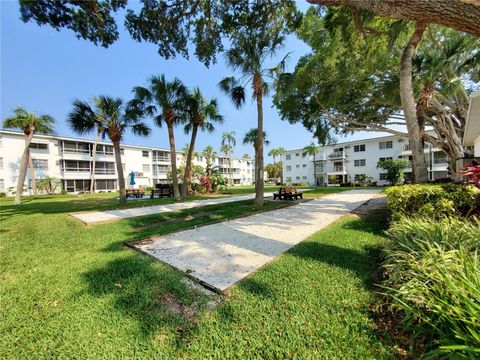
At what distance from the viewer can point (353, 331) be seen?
2.31 m

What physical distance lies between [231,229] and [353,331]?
4.91 m

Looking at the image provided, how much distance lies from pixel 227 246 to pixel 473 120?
39.3 ft

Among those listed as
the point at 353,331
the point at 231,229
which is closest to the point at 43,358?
the point at 353,331

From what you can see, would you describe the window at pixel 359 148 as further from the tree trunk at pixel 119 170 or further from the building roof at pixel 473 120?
the tree trunk at pixel 119 170

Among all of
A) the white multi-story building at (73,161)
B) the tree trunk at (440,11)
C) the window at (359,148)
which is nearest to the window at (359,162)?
the window at (359,148)

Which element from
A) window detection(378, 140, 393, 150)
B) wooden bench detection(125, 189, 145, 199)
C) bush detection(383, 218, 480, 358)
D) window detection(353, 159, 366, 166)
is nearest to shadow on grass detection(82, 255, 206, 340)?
bush detection(383, 218, 480, 358)

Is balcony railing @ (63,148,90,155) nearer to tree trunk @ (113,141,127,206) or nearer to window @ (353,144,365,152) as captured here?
tree trunk @ (113,141,127,206)

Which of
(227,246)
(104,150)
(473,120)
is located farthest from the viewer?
(104,150)

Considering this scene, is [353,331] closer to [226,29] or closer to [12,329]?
[12,329]

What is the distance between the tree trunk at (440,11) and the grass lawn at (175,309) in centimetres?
374

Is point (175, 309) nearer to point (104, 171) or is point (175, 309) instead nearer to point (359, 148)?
point (104, 171)

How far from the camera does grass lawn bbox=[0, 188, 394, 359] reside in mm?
2168

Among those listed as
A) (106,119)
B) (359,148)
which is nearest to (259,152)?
(106,119)

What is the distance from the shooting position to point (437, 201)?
17.6 ft
